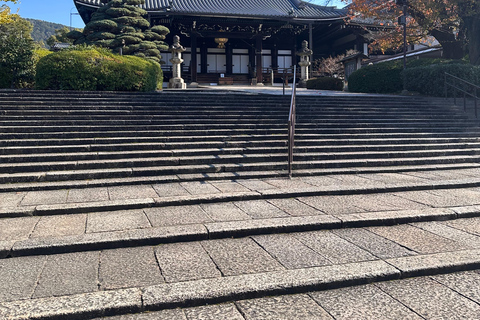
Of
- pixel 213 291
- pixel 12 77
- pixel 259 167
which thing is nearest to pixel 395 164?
pixel 259 167

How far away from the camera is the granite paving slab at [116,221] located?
14.7 ft

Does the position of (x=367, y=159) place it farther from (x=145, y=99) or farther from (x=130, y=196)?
(x=145, y=99)

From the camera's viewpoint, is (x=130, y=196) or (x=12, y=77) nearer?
(x=130, y=196)

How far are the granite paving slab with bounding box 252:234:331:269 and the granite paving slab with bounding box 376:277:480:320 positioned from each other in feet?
2.09

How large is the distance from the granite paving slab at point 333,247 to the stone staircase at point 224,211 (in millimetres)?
29

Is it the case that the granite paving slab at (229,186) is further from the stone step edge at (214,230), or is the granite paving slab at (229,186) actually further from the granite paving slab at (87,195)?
the granite paving slab at (87,195)

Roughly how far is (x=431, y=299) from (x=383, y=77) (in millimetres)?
17009

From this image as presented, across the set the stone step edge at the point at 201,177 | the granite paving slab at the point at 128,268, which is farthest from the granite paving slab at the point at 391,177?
the granite paving slab at the point at 128,268

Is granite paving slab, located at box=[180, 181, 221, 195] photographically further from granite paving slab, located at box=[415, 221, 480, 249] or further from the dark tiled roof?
the dark tiled roof

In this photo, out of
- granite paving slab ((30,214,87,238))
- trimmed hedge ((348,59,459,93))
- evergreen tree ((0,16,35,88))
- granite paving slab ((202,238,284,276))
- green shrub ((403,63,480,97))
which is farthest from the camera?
trimmed hedge ((348,59,459,93))

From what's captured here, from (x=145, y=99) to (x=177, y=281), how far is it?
342 inches

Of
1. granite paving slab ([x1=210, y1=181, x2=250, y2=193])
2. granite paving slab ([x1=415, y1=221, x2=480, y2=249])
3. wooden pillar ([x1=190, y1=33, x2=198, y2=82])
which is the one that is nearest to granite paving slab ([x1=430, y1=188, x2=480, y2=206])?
granite paving slab ([x1=415, y1=221, x2=480, y2=249])

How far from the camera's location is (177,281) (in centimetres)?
317

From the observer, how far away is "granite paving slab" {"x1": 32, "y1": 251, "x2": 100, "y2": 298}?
300 cm
